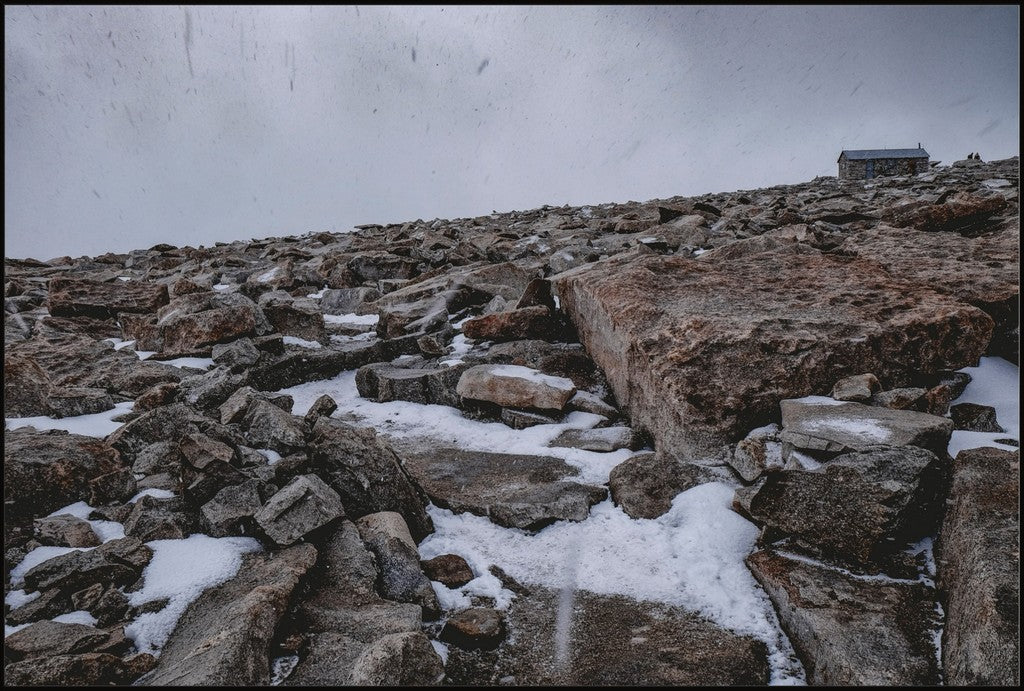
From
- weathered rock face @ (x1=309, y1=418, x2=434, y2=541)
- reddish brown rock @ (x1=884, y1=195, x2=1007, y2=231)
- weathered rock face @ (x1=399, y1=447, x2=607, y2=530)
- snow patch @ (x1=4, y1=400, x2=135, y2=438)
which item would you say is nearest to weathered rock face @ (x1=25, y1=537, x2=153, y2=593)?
weathered rock face @ (x1=309, y1=418, x2=434, y2=541)

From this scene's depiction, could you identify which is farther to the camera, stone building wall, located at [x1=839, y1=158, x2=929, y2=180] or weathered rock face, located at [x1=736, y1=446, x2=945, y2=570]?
stone building wall, located at [x1=839, y1=158, x2=929, y2=180]

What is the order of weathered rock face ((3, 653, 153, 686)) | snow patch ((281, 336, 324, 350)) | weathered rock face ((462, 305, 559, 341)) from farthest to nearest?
snow patch ((281, 336, 324, 350)) < weathered rock face ((462, 305, 559, 341)) < weathered rock face ((3, 653, 153, 686))

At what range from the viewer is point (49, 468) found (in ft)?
10.7

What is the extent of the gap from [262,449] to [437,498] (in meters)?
1.39

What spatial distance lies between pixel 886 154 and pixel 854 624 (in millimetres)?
48525

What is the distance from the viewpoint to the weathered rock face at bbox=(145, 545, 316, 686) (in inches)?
86.6

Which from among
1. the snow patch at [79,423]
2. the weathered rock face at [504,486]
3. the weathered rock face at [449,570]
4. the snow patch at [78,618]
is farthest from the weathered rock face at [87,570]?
the weathered rock face at [504,486]

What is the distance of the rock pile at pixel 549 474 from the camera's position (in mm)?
2480

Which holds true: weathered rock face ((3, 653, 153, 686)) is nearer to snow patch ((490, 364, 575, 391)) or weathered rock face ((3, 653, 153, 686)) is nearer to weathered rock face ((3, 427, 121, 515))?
weathered rock face ((3, 427, 121, 515))

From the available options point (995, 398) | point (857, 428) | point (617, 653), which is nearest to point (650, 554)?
point (617, 653)

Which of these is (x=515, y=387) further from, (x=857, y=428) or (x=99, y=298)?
(x=99, y=298)

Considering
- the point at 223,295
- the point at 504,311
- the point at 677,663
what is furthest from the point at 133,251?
the point at 677,663

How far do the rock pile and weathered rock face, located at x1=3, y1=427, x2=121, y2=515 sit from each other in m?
0.01

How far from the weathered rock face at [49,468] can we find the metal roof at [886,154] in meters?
48.9
